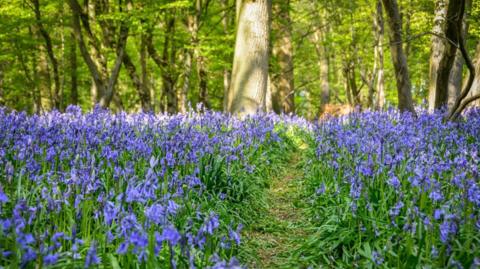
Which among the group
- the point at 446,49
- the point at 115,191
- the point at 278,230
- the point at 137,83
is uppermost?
the point at 446,49

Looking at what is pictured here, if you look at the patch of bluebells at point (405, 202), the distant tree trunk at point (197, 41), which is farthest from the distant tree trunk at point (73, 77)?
the patch of bluebells at point (405, 202)

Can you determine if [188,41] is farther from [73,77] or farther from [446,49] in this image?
[446,49]

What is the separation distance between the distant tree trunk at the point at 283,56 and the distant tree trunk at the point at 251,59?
23.9ft

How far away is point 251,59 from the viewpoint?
30.8ft

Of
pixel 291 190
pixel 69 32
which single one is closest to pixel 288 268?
pixel 291 190

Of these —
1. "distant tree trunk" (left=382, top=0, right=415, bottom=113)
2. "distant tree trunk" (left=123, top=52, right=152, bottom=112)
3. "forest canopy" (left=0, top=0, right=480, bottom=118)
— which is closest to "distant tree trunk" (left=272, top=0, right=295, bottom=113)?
"forest canopy" (left=0, top=0, right=480, bottom=118)

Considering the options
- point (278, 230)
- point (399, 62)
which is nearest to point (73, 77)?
point (399, 62)

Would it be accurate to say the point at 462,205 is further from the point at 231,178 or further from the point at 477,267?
the point at 231,178

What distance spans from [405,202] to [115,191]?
2.31m

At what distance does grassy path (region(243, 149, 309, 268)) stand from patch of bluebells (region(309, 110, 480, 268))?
0.91ft

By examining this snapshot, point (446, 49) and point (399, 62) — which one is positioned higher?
point (446, 49)

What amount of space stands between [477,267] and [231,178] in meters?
2.85

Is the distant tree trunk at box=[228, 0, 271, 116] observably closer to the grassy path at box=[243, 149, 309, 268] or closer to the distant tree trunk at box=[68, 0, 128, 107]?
the grassy path at box=[243, 149, 309, 268]

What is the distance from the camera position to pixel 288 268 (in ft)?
10.7
